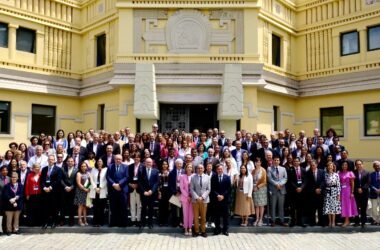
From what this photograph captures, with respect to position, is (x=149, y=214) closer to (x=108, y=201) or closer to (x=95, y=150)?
(x=108, y=201)

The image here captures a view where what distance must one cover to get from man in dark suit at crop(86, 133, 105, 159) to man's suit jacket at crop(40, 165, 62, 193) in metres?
1.55

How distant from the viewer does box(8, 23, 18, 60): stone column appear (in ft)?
56.9

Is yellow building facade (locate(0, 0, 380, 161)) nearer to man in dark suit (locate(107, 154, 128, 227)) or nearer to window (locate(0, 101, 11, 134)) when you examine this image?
window (locate(0, 101, 11, 134))

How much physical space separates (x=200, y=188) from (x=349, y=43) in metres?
11.9

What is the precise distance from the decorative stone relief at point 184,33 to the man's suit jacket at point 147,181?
699cm

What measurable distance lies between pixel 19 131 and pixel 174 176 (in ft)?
32.0

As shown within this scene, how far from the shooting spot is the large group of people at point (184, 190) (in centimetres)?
1038

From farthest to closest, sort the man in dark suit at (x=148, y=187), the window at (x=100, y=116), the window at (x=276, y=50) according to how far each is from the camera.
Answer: the window at (x=100, y=116) → the window at (x=276, y=50) → the man in dark suit at (x=148, y=187)

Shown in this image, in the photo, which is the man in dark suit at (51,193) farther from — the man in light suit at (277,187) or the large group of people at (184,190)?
the man in light suit at (277,187)

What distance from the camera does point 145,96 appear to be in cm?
1551

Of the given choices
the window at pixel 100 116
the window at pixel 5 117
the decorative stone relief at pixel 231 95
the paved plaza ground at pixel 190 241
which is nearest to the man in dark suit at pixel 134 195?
the paved plaza ground at pixel 190 241

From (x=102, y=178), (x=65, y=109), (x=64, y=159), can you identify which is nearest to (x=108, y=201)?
(x=102, y=178)

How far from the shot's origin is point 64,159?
Result: 11469 millimetres

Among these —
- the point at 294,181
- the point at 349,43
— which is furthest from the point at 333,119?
the point at 294,181
